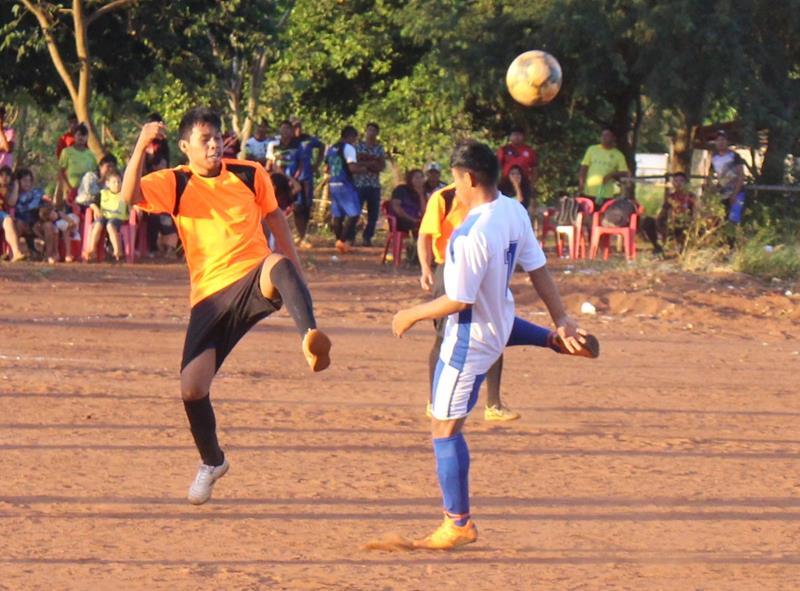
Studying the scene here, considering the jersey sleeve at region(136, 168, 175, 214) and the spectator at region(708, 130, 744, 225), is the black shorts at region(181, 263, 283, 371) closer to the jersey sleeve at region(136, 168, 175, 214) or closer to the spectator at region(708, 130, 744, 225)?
the jersey sleeve at region(136, 168, 175, 214)

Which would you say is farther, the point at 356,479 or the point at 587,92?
the point at 587,92

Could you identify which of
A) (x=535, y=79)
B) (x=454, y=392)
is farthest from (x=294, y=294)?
(x=535, y=79)

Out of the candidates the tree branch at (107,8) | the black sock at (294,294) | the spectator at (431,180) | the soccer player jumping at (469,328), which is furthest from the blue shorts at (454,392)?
the tree branch at (107,8)

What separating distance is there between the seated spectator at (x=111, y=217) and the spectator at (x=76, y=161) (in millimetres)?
875

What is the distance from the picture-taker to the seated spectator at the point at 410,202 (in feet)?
62.4

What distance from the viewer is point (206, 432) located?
6684 mm

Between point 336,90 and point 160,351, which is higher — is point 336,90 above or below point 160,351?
above

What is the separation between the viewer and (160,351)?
11789 millimetres

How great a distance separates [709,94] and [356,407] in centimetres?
1253

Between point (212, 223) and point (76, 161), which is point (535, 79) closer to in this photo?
point (76, 161)

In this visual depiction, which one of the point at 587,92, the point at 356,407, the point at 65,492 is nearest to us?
the point at 65,492

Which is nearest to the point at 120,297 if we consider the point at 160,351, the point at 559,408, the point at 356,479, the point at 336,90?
the point at 160,351

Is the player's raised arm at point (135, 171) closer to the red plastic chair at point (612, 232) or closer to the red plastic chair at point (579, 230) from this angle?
the red plastic chair at point (612, 232)

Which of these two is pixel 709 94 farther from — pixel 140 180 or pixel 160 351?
pixel 140 180
